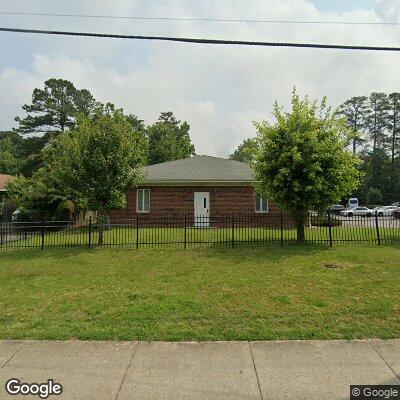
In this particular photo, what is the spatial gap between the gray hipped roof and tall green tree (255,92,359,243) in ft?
20.5

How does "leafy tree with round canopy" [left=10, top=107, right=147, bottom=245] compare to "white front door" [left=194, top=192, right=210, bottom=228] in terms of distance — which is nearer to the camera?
"leafy tree with round canopy" [left=10, top=107, right=147, bottom=245]

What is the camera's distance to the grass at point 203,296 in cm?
532

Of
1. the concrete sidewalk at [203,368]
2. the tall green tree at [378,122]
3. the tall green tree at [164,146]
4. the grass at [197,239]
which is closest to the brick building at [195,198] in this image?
the grass at [197,239]

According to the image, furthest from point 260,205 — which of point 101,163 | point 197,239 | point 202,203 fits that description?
point 101,163

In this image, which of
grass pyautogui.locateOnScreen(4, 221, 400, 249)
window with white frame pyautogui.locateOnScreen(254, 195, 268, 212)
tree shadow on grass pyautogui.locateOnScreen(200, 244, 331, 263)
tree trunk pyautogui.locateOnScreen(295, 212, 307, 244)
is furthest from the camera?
window with white frame pyautogui.locateOnScreen(254, 195, 268, 212)

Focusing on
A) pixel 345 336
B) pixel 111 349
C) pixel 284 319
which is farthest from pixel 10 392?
pixel 345 336

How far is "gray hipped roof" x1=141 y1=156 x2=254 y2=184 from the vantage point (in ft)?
66.0

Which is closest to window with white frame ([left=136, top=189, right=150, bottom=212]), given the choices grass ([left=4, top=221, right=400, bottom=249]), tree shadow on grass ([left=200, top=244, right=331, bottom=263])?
grass ([left=4, top=221, right=400, bottom=249])

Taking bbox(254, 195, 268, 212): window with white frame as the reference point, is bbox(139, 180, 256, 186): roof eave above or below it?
above

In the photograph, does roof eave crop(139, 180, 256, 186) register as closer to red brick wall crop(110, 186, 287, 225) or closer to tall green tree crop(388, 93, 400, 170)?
red brick wall crop(110, 186, 287, 225)

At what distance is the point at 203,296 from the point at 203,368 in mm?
Result: 2626

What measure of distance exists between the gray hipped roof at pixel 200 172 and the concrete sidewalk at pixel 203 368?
14.6 meters

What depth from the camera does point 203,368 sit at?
4.21 meters

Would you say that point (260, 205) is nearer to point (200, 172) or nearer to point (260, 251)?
point (200, 172)
